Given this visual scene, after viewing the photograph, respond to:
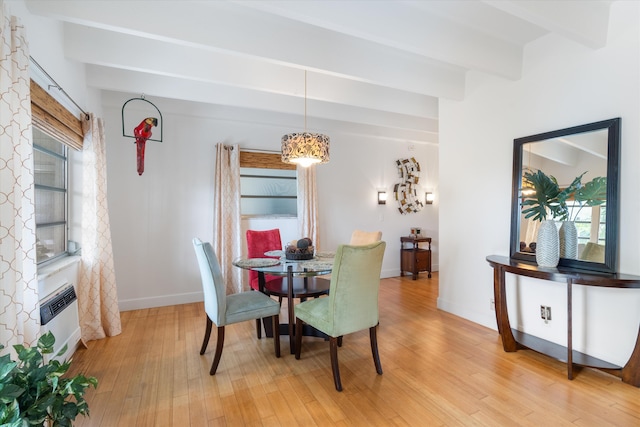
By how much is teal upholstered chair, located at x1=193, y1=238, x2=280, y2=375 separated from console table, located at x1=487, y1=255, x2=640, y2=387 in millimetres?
2069

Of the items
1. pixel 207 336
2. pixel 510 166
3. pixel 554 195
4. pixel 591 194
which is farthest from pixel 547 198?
pixel 207 336

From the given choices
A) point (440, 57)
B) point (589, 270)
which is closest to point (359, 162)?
point (440, 57)

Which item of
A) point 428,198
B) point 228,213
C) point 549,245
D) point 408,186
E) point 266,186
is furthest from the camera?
point 428,198

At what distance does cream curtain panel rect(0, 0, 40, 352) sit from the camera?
148 centimetres

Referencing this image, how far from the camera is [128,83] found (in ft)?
10.6

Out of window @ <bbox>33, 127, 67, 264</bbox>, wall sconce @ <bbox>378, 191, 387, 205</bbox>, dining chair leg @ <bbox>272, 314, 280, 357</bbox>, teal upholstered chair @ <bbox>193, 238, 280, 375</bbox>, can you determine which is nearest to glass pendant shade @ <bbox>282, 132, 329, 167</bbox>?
teal upholstered chair @ <bbox>193, 238, 280, 375</bbox>

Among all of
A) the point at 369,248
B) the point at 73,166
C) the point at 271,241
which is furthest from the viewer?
the point at 271,241

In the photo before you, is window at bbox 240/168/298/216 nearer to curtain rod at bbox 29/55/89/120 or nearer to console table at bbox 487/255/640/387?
curtain rod at bbox 29/55/89/120

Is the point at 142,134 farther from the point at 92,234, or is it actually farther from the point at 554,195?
the point at 554,195

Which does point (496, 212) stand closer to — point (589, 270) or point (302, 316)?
point (589, 270)

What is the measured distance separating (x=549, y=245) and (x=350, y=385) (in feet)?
6.55

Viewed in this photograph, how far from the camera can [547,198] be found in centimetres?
262

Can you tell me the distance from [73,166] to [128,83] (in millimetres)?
1042

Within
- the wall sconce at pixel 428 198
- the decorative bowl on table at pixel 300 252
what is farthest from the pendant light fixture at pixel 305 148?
the wall sconce at pixel 428 198
